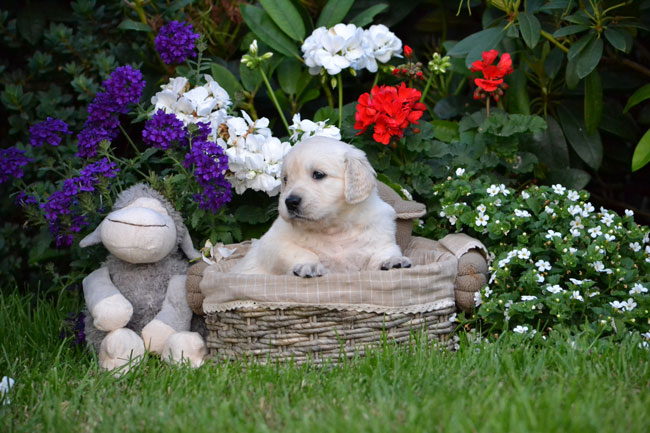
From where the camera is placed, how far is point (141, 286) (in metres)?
3.44

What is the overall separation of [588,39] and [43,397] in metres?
3.08

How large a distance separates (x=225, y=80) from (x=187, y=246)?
115 cm

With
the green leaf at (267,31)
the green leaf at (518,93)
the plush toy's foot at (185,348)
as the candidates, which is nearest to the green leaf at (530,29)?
the green leaf at (518,93)

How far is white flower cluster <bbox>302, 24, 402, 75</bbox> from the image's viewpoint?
4016 mm

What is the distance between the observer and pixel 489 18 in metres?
4.48

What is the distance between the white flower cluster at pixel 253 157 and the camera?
3691mm

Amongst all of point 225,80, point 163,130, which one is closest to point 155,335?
point 163,130

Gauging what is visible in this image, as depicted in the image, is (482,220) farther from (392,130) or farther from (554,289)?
(392,130)

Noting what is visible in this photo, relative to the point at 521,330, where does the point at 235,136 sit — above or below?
above

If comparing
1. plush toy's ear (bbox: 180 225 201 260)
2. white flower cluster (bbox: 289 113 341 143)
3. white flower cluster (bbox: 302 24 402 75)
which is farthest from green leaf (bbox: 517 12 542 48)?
plush toy's ear (bbox: 180 225 201 260)

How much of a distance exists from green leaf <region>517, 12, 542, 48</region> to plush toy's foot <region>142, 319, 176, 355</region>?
233cm

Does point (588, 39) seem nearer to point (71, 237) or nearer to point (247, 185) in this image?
point (247, 185)

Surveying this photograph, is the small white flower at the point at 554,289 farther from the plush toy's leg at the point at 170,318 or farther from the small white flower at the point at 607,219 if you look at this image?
the plush toy's leg at the point at 170,318

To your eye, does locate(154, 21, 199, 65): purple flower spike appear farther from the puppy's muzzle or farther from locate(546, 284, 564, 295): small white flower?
locate(546, 284, 564, 295): small white flower
